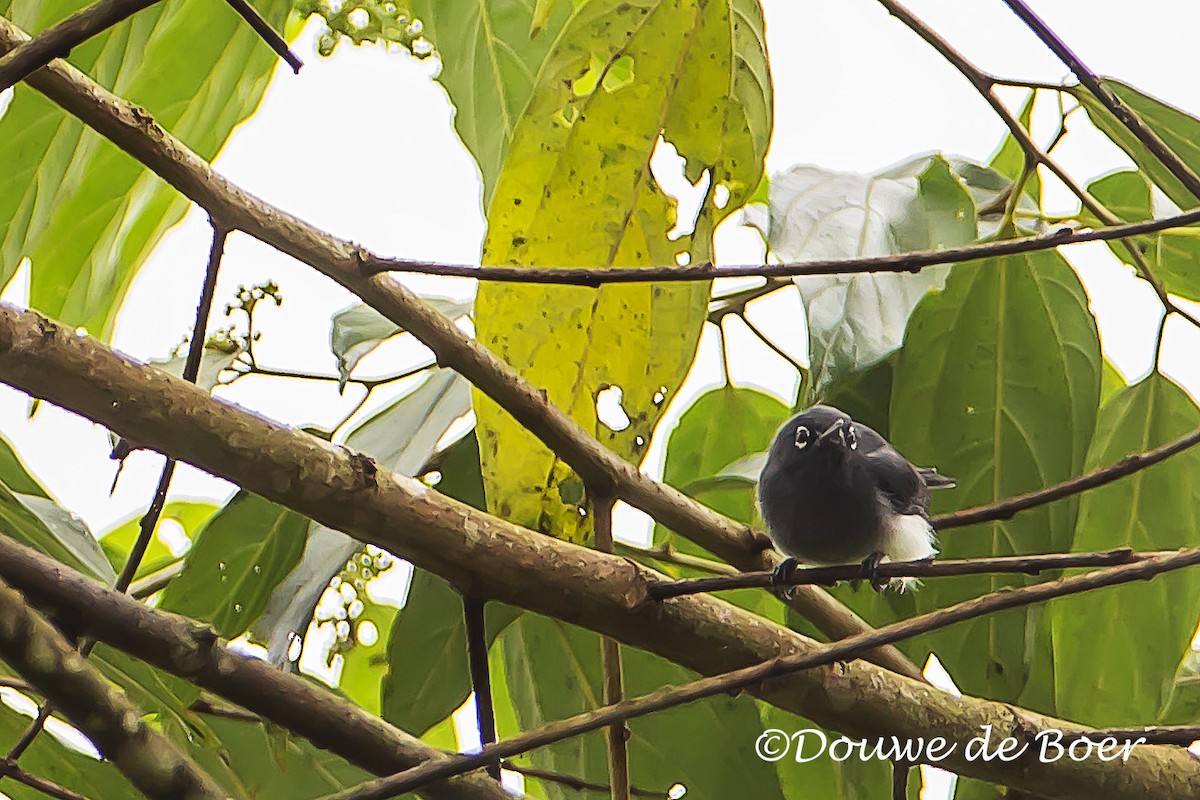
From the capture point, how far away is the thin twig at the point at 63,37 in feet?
1.71

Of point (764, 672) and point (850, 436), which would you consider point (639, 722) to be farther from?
point (764, 672)

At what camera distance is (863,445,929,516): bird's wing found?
1.19m

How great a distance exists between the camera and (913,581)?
1162 millimetres

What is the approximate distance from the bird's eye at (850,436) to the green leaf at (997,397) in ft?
0.43

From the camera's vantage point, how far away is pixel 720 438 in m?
1.29

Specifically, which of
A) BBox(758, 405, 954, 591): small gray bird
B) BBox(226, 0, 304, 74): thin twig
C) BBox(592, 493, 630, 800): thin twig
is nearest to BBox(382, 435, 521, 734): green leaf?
BBox(592, 493, 630, 800): thin twig

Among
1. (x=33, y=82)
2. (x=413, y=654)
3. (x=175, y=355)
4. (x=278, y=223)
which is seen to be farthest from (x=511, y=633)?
(x=33, y=82)

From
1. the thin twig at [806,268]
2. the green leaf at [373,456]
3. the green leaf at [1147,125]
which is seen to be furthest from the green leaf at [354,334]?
the green leaf at [1147,125]

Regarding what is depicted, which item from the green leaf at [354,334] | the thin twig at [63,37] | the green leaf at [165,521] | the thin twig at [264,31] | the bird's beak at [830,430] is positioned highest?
the bird's beak at [830,430]

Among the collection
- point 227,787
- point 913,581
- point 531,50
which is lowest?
point 227,787

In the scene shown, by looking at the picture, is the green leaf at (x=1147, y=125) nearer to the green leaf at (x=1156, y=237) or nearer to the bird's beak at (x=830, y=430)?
the green leaf at (x=1156, y=237)

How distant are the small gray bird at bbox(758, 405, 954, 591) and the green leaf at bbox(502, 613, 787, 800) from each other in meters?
0.19

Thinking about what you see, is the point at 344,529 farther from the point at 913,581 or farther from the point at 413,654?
the point at 913,581

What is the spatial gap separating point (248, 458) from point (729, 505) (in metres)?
0.72
